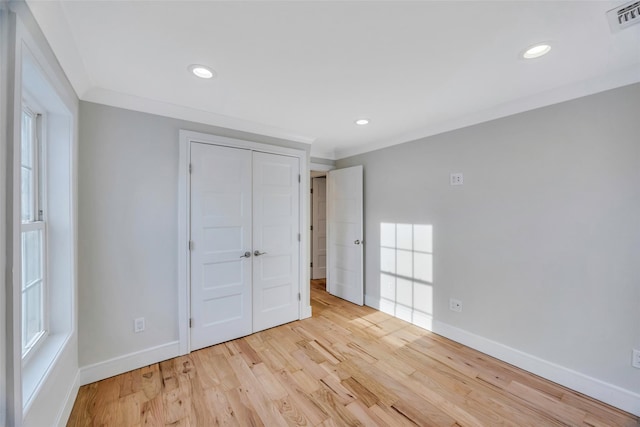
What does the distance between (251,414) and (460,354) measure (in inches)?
75.4

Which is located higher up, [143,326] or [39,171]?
[39,171]

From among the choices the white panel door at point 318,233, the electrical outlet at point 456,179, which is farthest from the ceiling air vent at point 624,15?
the white panel door at point 318,233

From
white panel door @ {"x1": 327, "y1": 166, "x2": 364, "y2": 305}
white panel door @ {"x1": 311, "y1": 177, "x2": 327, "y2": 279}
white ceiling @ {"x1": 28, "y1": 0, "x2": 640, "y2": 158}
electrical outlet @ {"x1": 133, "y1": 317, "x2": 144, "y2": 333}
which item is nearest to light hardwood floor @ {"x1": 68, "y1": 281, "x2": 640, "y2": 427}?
electrical outlet @ {"x1": 133, "y1": 317, "x2": 144, "y2": 333}

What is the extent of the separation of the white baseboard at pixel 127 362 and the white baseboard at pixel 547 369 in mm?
2642

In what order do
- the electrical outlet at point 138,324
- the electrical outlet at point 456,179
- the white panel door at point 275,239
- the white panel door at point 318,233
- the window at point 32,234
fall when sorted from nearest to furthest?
the window at point 32,234, the electrical outlet at point 138,324, the electrical outlet at point 456,179, the white panel door at point 275,239, the white panel door at point 318,233

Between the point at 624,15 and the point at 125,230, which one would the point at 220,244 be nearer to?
the point at 125,230

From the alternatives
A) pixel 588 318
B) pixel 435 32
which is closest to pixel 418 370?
pixel 588 318

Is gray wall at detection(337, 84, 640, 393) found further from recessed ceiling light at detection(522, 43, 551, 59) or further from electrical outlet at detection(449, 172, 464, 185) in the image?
recessed ceiling light at detection(522, 43, 551, 59)

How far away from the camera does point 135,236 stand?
218cm

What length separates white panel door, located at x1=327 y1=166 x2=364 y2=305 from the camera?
12.1ft

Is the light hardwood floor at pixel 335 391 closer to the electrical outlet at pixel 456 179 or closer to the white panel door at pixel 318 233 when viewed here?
the electrical outlet at pixel 456 179

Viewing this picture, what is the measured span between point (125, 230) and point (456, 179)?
3.12 meters

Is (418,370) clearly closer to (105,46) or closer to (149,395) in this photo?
(149,395)

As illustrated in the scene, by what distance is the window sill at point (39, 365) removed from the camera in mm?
1185
